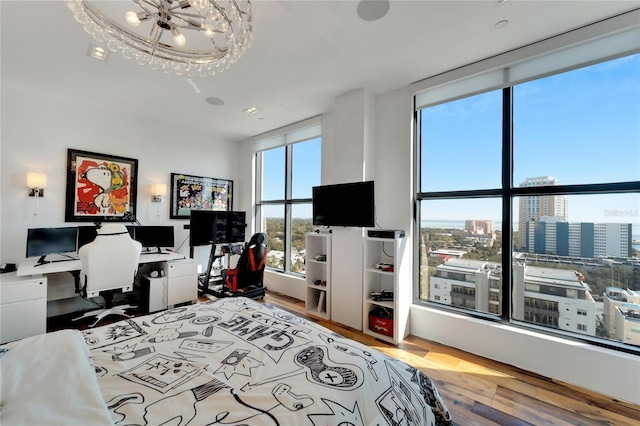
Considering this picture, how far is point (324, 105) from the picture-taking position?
365 cm

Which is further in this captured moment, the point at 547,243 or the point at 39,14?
the point at 547,243

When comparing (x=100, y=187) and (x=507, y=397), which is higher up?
(x=100, y=187)

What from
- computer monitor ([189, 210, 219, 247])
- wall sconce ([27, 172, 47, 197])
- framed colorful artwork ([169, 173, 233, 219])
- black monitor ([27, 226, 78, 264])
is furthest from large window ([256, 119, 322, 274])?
wall sconce ([27, 172, 47, 197])

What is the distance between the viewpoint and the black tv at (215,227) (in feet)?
13.8

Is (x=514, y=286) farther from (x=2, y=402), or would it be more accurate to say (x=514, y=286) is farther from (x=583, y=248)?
(x=2, y=402)

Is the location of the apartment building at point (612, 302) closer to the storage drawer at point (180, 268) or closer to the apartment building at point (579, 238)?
the apartment building at point (579, 238)

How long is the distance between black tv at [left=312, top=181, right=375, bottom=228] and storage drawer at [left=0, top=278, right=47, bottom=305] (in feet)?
9.82

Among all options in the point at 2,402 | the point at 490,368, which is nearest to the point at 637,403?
the point at 490,368

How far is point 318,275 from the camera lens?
3.81 metres

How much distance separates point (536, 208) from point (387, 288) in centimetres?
176

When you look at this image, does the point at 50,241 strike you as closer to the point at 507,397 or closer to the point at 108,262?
the point at 108,262

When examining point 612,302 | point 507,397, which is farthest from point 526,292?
point 507,397

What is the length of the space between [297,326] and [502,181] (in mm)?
2435

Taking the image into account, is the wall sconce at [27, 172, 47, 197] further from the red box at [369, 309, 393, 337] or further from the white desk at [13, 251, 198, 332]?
the red box at [369, 309, 393, 337]
